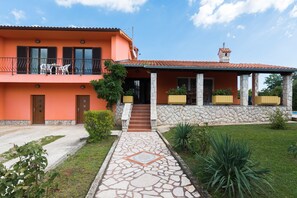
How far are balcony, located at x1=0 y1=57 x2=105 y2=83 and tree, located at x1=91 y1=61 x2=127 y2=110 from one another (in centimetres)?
107

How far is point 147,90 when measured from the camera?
16859 mm

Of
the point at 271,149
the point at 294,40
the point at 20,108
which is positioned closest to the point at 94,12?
the point at 20,108

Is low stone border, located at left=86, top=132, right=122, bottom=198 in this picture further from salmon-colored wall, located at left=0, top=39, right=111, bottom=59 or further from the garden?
salmon-colored wall, located at left=0, top=39, right=111, bottom=59

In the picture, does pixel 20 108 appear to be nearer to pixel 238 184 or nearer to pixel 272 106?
pixel 238 184

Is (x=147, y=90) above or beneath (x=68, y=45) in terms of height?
beneath

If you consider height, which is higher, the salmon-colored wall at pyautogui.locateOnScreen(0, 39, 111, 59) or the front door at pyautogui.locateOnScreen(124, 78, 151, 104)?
the salmon-colored wall at pyautogui.locateOnScreen(0, 39, 111, 59)

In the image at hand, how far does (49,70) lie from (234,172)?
48.5ft

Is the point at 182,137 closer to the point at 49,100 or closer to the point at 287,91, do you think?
the point at 287,91

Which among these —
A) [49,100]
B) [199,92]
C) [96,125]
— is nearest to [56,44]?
[49,100]

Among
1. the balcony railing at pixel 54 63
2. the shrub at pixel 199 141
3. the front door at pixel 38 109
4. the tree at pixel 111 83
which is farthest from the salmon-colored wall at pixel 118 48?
the shrub at pixel 199 141

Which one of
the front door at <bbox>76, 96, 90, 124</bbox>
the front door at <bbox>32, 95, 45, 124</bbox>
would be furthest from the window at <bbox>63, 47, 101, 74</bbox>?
the front door at <bbox>32, 95, 45, 124</bbox>

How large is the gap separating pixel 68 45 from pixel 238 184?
1537 centimetres

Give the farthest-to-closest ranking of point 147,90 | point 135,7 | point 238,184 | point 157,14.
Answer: point 135,7
point 157,14
point 147,90
point 238,184

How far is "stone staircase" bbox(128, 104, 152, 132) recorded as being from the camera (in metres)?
11.3
